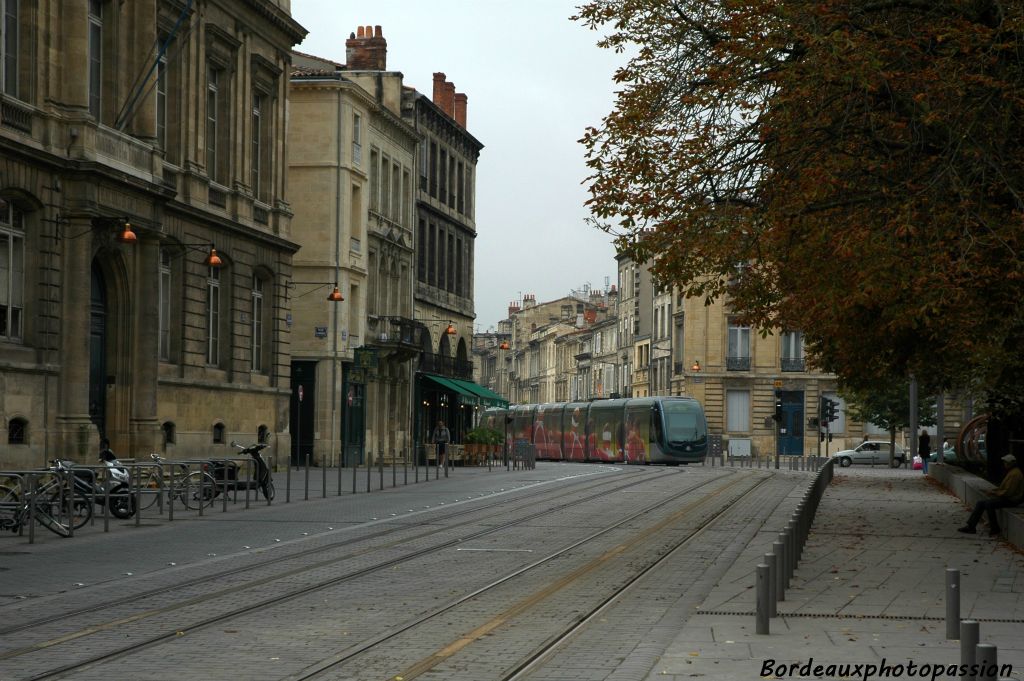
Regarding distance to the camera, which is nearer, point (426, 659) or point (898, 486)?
point (426, 659)

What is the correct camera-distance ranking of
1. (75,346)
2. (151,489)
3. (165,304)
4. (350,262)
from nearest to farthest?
1. (151,489)
2. (75,346)
3. (165,304)
4. (350,262)

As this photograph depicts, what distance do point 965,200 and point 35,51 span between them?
19136 mm

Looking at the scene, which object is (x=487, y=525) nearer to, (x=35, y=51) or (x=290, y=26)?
(x=35, y=51)

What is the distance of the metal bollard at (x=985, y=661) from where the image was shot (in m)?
6.34

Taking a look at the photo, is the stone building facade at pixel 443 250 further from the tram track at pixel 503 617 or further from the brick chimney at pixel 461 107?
the tram track at pixel 503 617

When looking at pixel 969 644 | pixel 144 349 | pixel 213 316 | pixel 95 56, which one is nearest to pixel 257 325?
pixel 213 316

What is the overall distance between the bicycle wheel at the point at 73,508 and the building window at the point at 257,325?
1997cm

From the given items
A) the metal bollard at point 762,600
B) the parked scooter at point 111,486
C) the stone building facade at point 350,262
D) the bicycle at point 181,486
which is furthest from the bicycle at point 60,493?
the stone building facade at point 350,262

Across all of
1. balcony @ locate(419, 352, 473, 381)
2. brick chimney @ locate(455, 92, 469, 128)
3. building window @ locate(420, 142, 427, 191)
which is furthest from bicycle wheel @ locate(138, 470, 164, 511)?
brick chimney @ locate(455, 92, 469, 128)

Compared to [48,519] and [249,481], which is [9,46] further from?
[48,519]

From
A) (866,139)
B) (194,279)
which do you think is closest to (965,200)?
(866,139)

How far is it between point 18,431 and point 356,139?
2842 centimetres

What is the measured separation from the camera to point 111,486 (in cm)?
2420

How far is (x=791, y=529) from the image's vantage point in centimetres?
1555
